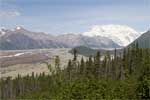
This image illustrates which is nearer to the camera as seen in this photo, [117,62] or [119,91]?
[119,91]

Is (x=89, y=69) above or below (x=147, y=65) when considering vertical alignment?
below

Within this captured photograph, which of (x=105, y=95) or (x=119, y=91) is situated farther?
(x=119, y=91)

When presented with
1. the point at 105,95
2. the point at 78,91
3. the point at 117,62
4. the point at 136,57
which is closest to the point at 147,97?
the point at 105,95

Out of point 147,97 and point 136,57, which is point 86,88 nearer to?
point 147,97

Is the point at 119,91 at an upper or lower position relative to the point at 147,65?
lower

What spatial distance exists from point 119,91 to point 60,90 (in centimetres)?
1085

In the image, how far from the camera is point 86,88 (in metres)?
54.2

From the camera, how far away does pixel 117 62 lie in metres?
183

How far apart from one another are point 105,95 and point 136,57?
10710cm

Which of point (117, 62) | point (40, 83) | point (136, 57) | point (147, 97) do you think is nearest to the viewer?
point (147, 97)

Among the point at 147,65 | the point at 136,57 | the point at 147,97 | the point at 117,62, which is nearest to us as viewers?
the point at 147,97

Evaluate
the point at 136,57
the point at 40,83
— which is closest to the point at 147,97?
the point at 136,57

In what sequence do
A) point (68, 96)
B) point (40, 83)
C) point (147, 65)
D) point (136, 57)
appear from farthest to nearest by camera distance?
point (40, 83) → point (136, 57) → point (147, 65) → point (68, 96)

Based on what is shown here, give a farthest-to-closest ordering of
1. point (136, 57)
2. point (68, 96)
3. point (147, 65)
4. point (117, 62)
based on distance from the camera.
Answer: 1. point (117, 62)
2. point (136, 57)
3. point (147, 65)
4. point (68, 96)
